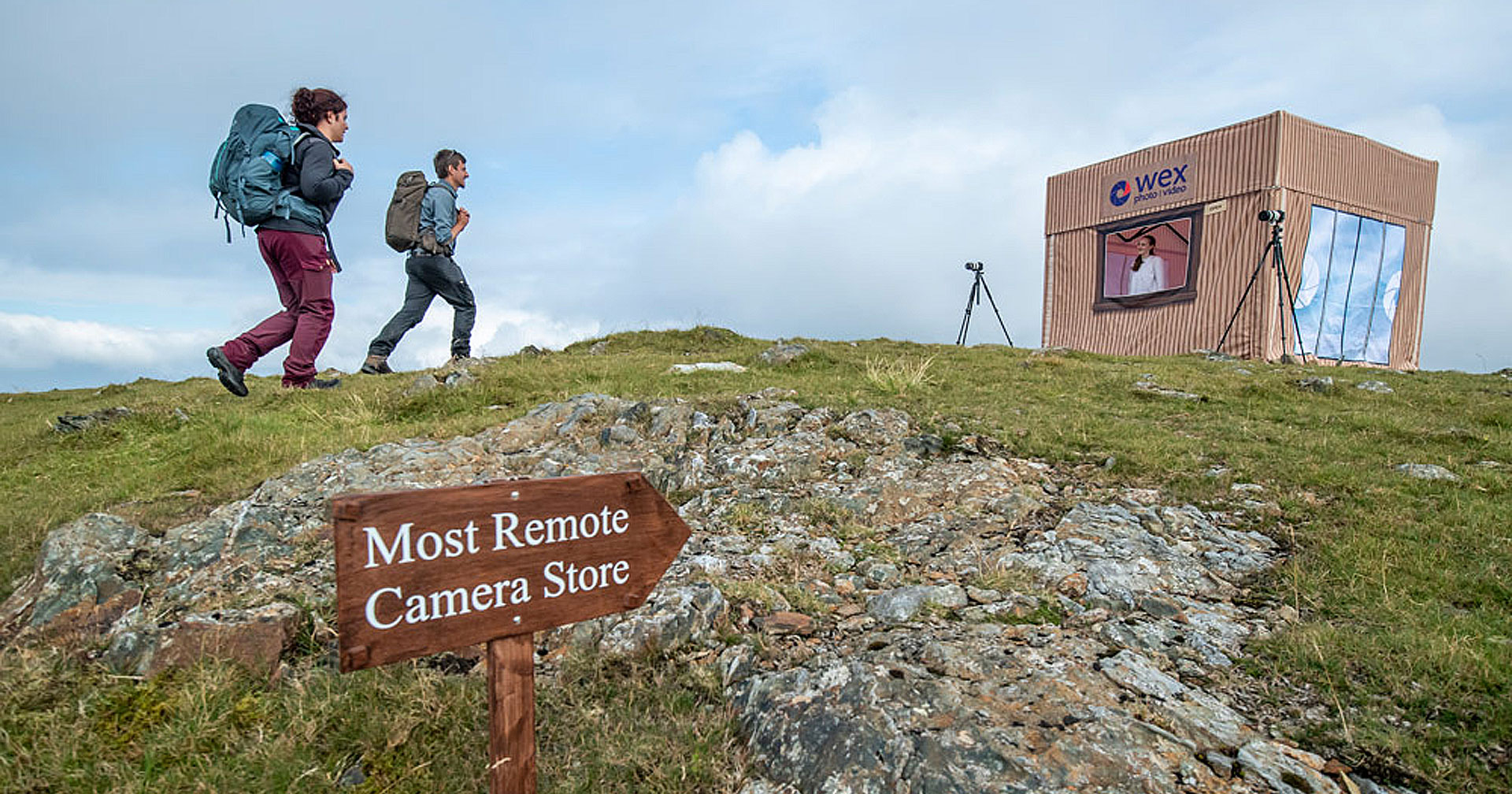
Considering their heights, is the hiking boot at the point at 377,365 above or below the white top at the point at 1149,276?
below

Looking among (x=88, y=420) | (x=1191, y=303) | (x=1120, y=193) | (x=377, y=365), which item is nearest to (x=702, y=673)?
(x=88, y=420)

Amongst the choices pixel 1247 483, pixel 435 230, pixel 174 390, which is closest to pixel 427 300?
pixel 435 230

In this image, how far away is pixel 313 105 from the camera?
812 centimetres

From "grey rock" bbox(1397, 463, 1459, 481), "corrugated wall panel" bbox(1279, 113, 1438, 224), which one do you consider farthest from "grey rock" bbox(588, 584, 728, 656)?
"corrugated wall panel" bbox(1279, 113, 1438, 224)

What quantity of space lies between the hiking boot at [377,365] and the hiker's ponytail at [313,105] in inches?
141

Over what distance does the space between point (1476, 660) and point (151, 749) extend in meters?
5.25

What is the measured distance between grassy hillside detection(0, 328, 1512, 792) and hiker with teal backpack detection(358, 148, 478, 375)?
0.78 meters

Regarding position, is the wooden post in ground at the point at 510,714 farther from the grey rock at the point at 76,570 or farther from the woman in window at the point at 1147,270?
the woman in window at the point at 1147,270

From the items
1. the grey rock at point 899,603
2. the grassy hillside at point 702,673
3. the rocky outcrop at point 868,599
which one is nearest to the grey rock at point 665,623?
the rocky outcrop at point 868,599

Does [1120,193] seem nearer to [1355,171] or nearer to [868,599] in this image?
[1355,171]

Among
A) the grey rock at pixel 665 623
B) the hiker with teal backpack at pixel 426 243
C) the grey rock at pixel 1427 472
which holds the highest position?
the hiker with teal backpack at pixel 426 243

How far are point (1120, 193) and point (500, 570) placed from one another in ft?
71.9

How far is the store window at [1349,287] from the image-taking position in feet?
60.5

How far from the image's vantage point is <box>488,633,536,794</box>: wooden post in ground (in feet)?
8.53
